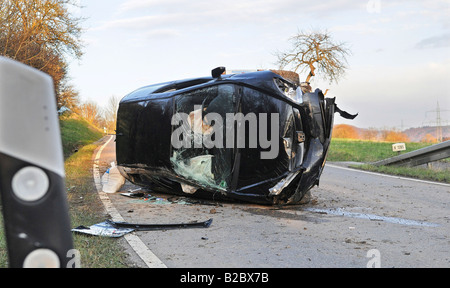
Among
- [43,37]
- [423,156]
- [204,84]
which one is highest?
[43,37]

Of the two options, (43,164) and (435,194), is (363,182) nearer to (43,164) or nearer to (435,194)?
(435,194)

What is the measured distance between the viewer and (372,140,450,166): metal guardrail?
11.2 metres

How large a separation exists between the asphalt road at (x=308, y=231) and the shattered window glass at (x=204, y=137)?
527 millimetres

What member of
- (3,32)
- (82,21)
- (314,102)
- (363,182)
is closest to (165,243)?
(314,102)

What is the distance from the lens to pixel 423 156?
11922mm

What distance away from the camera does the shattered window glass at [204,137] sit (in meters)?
6.36

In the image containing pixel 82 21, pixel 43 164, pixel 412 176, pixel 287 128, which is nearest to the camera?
pixel 43 164

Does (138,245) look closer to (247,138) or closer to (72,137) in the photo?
(247,138)

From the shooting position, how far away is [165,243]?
182 inches

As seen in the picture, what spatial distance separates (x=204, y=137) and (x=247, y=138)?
2.36 ft

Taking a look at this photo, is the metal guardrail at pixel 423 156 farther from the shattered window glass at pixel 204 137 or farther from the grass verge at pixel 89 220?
the grass verge at pixel 89 220

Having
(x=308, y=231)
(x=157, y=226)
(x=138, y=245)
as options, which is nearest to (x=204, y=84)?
(x=157, y=226)

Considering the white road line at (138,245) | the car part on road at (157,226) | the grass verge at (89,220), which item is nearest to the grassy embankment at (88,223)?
the grass verge at (89,220)
